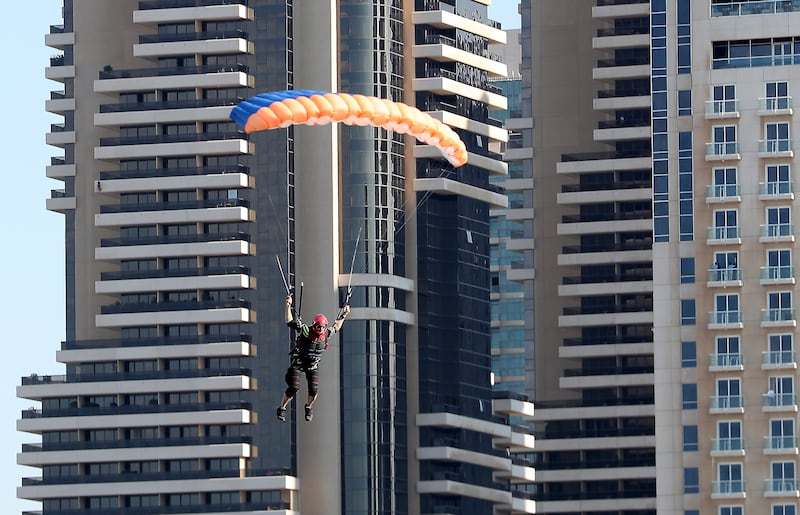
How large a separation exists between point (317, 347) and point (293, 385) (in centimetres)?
272

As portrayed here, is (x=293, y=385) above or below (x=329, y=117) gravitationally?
below

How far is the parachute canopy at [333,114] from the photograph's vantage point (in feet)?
529

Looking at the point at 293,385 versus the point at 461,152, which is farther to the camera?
the point at 461,152

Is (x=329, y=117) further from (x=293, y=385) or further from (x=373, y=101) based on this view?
(x=293, y=385)

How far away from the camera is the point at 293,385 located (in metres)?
157

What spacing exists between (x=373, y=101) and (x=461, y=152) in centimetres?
604

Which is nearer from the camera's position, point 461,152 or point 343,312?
point 343,312

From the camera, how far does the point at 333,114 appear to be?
16300 centimetres

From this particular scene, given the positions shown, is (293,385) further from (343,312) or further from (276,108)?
(276,108)

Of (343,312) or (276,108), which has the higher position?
(276,108)

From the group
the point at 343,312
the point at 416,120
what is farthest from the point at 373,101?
the point at 343,312

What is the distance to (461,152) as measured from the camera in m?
168

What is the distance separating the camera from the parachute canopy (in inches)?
6348

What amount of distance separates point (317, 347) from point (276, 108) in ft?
43.9
